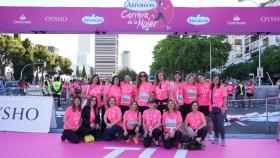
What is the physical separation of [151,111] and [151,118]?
6.8 inches

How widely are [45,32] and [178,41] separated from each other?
49441 millimetres

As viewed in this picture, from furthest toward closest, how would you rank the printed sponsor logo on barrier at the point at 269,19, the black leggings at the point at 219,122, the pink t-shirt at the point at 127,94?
the printed sponsor logo on barrier at the point at 269,19 → the pink t-shirt at the point at 127,94 → the black leggings at the point at 219,122

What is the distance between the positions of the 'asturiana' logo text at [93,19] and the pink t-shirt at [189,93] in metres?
4.08

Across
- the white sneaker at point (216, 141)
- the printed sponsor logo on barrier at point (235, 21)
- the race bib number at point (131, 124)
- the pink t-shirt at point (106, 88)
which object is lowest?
the white sneaker at point (216, 141)

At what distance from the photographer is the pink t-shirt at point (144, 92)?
10258 millimetres

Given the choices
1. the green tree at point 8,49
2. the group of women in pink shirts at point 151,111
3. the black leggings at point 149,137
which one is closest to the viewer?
the black leggings at point 149,137

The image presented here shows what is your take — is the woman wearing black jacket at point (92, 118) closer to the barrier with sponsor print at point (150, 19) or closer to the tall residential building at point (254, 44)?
the barrier with sponsor print at point (150, 19)

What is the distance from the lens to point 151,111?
9.77 m

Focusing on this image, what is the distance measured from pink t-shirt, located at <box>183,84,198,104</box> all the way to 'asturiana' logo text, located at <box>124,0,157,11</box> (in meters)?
3.53

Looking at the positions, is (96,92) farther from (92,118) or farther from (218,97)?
(218,97)

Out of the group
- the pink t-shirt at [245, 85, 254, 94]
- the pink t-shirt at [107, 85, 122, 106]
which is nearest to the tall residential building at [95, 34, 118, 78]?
the pink t-shirt at [245, 85, 254, 94]

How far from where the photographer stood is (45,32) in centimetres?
1313

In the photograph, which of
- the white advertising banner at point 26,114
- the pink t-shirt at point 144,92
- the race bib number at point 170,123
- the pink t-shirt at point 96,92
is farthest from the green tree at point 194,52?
the race bib number at point 170,123

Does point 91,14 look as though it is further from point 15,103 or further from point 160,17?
point 15,103
